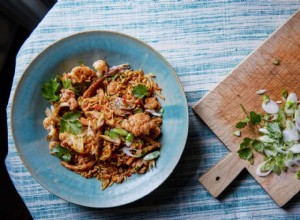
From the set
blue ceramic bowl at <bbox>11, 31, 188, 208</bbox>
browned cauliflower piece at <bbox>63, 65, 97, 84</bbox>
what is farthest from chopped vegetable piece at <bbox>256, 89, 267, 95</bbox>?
browned cauliflower piece at <bbox>63, 65, 97, 84</bbox>

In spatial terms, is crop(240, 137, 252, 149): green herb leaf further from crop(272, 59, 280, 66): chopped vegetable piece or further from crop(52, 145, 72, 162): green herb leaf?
crop(52, 145, 72, 162): green herb leaf

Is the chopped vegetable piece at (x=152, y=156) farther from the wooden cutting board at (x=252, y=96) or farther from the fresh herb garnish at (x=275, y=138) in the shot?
the fresh herb garnish at (x=275, y=138)

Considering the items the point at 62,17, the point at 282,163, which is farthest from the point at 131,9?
the point at 282,163

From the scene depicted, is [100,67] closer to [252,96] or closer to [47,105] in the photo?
[47,105]

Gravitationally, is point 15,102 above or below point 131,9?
below

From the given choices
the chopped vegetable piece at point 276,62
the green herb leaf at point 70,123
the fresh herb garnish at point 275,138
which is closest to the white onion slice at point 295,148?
the fresh herb garnish at point 275,138

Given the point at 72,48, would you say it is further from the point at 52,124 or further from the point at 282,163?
the point at 282,163

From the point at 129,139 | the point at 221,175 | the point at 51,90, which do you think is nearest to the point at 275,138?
the point at 221,175
